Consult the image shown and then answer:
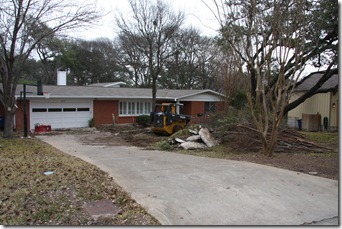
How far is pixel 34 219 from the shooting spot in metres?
4.12

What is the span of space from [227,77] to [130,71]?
2644cm

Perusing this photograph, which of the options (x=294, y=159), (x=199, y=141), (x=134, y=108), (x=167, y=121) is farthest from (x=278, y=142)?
(x=134, y=108)

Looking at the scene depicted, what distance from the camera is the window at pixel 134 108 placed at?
80.7 ft

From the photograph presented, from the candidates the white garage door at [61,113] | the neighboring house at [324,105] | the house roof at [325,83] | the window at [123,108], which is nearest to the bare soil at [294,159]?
the house roof at [325,83]

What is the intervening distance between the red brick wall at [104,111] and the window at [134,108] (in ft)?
2.29

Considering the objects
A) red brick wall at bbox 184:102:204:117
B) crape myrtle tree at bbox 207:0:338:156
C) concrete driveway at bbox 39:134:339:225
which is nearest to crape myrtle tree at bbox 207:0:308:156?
crape myrtle tree at bbox 207:0:338:156

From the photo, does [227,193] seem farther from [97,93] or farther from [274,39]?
[97,93]

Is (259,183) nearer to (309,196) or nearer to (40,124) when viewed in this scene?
(309,196)

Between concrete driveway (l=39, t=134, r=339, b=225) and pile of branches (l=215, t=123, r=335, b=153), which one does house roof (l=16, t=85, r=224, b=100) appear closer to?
pile of branches (l=215, t=123, r=335, b=153)

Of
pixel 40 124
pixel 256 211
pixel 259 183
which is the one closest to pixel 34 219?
pixel 256 211

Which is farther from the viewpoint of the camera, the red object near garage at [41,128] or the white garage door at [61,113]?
the white garage door at [61,113]

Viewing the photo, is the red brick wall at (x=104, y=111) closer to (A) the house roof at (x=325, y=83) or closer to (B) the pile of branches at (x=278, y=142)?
(B) the pile of branches at (x=278, y=142)

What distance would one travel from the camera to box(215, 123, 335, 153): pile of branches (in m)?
11.0

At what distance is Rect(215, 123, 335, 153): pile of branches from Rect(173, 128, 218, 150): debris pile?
98 centimetres
